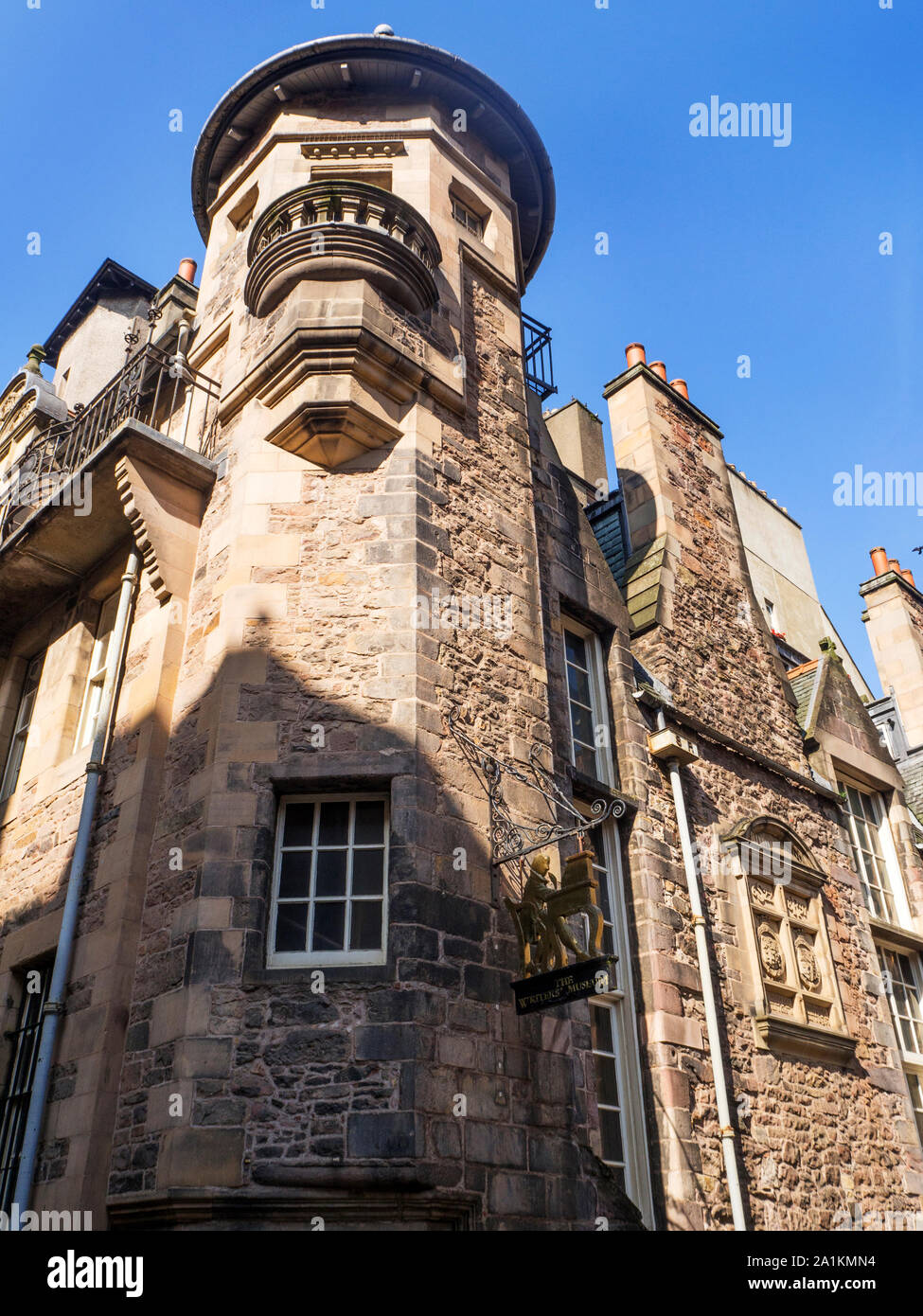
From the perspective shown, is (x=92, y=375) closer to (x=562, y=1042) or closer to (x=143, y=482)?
(x=143, y=482)

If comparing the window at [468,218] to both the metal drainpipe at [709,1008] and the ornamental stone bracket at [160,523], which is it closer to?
the ornamental stone bracket at [160,523]

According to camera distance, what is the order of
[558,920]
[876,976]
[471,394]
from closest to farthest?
1. [558,920]
2. [471,394]
3. [876,976]

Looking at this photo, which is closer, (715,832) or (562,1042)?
(562,1042)

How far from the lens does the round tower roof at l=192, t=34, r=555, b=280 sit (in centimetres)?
1122

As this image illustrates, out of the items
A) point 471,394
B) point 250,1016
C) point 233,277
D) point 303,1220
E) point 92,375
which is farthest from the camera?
point 92,375

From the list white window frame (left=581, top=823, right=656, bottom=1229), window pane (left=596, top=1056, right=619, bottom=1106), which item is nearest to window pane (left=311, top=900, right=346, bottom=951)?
white window frame (left=581, top=823, right=656, bottom=1229)

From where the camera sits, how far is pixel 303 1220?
19.7ft

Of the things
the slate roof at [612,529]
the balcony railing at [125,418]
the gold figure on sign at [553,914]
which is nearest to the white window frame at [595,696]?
the slate roof at [612,529]

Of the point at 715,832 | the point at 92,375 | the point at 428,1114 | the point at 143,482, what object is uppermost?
the point at 92,375

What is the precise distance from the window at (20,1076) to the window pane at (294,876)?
2.40m

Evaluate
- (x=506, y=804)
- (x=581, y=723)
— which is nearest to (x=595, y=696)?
(x=581, y=723)
